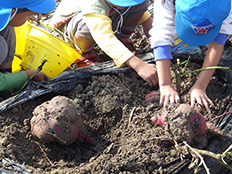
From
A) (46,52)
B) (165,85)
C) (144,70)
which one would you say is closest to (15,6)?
(46,52)

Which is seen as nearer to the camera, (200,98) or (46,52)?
(200,98)

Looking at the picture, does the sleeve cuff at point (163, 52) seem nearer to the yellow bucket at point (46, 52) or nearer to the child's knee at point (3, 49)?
the yellow bucket at point (46, 52)

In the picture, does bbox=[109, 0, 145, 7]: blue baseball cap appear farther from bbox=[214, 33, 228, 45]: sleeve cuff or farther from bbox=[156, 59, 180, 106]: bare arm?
bbox=[214, 33, 228, 45]: sleeve cuff

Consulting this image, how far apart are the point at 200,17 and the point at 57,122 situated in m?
1.17

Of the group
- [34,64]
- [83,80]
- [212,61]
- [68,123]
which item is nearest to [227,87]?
[212,61]

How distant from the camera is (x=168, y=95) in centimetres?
168

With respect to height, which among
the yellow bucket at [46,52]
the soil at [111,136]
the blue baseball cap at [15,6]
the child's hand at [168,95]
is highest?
the blue baseball cap at [15,6]

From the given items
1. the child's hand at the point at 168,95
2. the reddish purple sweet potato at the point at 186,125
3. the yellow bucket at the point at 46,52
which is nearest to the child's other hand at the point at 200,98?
the child's hand at the point at 168,95

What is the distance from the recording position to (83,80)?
5.95 ft

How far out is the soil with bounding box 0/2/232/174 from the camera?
129cm

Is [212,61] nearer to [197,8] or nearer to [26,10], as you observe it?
[197,8]

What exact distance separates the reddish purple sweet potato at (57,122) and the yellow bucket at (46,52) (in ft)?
2.29

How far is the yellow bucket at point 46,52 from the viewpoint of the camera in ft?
6.55

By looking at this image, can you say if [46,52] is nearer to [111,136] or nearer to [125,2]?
[125,2]
